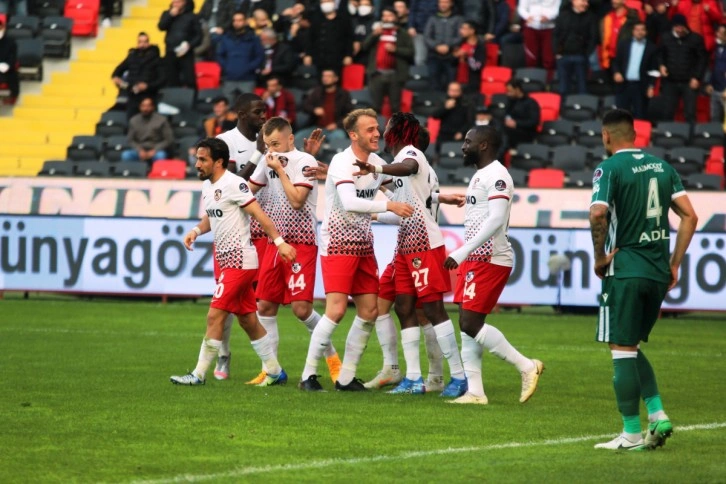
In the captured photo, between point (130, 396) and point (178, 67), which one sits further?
point (178, 67)

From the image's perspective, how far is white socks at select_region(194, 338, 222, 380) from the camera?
11.5m

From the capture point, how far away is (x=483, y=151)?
10.9 meters

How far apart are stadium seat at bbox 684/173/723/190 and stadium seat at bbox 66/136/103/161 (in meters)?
10.9

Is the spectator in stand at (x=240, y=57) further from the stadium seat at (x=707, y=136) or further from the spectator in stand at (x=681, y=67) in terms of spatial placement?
the stadium seat at (x=707, y=136)

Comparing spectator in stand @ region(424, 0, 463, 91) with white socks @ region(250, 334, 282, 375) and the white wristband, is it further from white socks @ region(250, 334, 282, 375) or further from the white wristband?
white socks @ region(250, 334, 282, 375)

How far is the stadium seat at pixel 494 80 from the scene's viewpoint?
2517 centimetres

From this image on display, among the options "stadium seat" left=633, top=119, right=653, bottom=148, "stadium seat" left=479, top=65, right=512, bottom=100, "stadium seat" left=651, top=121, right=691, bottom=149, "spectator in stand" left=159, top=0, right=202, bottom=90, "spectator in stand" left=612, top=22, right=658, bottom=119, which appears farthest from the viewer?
"spectator in stand" left=159, top=0, right=202, bottom=90

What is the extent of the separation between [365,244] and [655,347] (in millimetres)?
5635

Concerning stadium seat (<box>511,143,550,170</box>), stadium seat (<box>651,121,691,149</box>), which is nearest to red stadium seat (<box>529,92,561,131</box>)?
stadium seat (<box>511,143,550,170</box>)

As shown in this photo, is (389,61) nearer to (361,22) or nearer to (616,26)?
(361,22)

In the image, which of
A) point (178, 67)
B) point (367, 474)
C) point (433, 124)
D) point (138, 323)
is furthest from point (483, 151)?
point (178, 67)

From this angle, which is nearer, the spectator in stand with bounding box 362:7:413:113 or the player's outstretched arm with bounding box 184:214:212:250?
the player's outstretched arm with bounding box 184:214:212:250

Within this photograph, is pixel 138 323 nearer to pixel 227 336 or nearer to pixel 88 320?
pixel 88 320

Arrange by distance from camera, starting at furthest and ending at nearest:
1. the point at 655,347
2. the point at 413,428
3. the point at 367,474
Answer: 1. the point at 655,347
2. the point at 413,428
3. the point at 367,474
